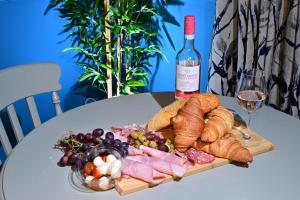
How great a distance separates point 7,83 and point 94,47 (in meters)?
0.90

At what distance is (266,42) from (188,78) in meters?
0.84

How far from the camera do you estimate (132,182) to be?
830 millimetres

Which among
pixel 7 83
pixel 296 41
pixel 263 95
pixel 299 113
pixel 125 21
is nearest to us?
pixel 263 95

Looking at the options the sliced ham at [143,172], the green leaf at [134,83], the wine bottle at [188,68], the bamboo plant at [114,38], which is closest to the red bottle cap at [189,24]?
the wine bottle at [188,68]

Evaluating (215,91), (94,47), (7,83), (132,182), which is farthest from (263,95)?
(94,47)

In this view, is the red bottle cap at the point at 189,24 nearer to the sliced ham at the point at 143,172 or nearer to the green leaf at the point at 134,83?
the sliced ham at the point at 143,172

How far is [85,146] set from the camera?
927mm

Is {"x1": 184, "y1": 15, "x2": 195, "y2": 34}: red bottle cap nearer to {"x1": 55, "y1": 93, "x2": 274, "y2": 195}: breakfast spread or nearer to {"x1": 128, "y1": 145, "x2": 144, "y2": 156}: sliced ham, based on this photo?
{"x1": 55, "y1": 93, "x2": 274, "y2": 195}: breakfast spread

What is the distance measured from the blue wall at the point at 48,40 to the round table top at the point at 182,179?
1.02 metres

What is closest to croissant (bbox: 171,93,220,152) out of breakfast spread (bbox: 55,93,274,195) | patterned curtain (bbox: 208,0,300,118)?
breakfast spread (bbox: 55,93,274,195)

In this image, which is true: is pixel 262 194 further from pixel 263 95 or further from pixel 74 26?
pixel 74 26

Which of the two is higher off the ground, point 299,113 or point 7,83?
point 7,83

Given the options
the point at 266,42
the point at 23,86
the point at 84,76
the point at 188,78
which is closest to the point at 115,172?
the point at 188,78

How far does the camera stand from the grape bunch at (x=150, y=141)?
37.5 inches
